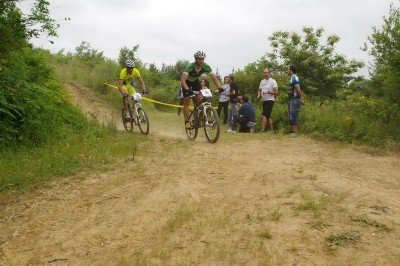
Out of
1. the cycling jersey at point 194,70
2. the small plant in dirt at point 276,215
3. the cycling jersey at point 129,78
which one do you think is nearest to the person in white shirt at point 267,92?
the cycling jersey at point 194,70

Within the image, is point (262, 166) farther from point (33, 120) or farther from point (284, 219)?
point (33, 120)

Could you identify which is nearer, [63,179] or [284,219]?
[284,219]

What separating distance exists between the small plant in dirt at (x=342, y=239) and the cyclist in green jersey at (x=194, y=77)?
5194mm

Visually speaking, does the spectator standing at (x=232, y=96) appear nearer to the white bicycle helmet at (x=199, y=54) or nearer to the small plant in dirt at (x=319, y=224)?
the white bicycle helmet at (x=199, y=54)

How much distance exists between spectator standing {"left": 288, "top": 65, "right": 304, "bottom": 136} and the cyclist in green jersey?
90.3 inches

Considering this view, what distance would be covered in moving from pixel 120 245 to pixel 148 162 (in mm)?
3006

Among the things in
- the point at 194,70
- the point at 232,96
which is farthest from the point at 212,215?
the point at 232,96

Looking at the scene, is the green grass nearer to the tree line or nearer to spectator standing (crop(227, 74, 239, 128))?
the tree line

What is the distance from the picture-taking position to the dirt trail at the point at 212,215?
3.37 meters

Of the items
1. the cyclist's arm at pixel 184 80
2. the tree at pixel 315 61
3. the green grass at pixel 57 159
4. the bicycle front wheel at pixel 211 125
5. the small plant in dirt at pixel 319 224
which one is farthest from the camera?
the tree at pixel 315 61

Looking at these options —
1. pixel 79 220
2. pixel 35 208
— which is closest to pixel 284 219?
pixel 79 220

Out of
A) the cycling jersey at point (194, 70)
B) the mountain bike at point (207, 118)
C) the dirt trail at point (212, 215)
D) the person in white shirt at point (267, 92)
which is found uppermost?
the cycling jersey at point (194, 70)

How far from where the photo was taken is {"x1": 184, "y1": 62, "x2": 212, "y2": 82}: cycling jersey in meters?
8.56

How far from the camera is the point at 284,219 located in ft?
12.9
